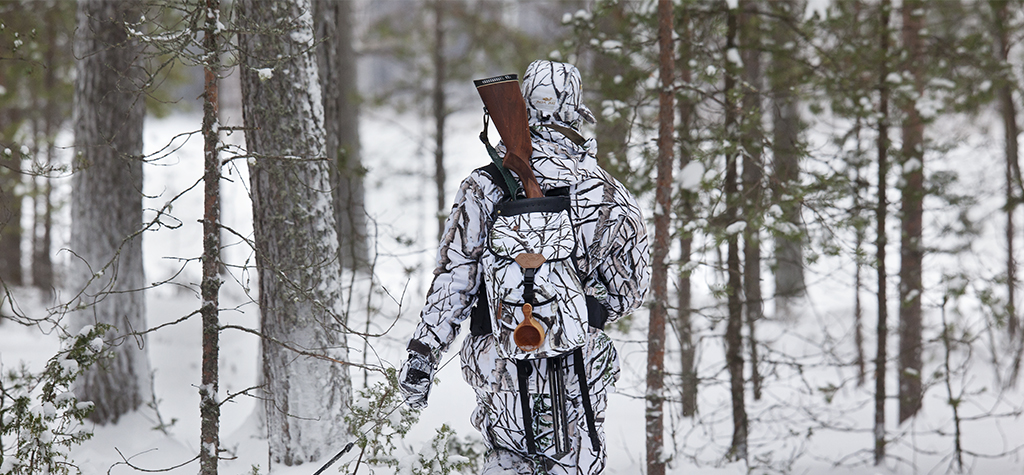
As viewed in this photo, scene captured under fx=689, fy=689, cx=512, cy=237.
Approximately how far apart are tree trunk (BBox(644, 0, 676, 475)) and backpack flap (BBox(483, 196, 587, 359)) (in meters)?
1.96

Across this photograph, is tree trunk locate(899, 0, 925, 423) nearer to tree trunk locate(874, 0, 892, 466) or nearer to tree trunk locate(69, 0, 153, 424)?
tree trunk locate(874, 0, 892, 466)

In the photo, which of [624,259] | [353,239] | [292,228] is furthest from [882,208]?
[292,228]

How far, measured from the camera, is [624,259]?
286 centimetres

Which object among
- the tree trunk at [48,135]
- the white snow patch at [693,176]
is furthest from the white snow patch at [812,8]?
the tree trunk at [48,135]

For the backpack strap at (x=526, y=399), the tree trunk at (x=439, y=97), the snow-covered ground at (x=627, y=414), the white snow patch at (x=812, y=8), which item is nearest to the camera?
the backpack strap at (x=526, y=399)

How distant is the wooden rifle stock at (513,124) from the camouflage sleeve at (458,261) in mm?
139

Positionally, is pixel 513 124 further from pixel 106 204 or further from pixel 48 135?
pixel 48 135

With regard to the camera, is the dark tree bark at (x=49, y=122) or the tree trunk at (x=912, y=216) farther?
the dark tree bark at (x=49, y=122)

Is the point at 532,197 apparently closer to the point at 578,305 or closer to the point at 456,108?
the point at 578,305

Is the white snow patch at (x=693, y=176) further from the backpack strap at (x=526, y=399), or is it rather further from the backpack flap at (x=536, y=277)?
the backpack strap at (x=526, y=399)

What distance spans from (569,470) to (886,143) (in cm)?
530

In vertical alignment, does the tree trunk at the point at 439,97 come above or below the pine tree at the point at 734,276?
above

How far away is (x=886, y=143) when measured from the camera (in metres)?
6.46

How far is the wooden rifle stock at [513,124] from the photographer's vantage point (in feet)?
8.76
